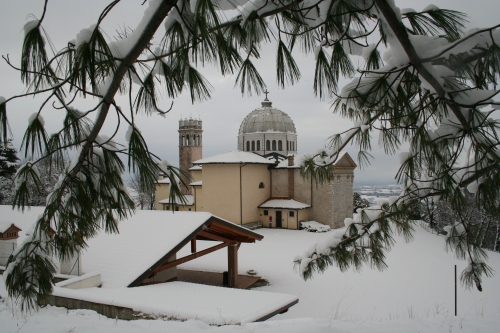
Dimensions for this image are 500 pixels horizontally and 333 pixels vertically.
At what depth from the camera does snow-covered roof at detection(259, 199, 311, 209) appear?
75.0 feet

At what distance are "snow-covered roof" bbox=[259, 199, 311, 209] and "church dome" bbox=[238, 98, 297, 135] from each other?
6907 mm

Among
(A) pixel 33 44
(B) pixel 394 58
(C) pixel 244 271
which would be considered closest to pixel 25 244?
(A) pixel 33 44

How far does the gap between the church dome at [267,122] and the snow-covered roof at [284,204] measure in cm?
691

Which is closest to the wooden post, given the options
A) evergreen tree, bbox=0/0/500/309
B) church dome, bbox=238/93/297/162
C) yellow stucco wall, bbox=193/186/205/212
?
evergreen tree, bbox=0/0/500/309

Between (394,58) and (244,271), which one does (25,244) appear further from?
(244,271)

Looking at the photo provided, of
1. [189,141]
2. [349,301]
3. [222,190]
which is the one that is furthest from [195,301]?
[189,141]

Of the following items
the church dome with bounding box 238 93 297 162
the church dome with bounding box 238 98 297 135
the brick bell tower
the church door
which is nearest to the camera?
the church door

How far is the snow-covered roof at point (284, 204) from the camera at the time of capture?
75.0 ft

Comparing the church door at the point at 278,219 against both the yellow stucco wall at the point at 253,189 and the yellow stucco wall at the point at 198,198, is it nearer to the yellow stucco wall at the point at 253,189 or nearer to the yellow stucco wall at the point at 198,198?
the yellow stucco wall at the point at 253,189

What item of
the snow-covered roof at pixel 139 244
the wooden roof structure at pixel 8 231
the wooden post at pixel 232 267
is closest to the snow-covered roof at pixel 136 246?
the snow-covered roof at pixel 139 244

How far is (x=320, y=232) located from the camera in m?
21.8

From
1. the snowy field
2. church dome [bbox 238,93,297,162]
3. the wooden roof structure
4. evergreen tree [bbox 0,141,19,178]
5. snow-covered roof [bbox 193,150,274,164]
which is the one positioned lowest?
the snowy field

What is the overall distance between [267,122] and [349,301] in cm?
2078

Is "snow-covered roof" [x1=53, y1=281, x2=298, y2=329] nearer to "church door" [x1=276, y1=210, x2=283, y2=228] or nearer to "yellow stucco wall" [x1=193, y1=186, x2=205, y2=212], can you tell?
"church door" [x1=276, y1=210, x2=283, y2=228]
